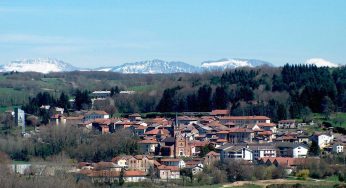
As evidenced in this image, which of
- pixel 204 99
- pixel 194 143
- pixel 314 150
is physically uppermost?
pixel 204 99

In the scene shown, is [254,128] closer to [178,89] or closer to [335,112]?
[335,112]

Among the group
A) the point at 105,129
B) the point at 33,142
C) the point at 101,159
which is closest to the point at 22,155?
the point at 33,142

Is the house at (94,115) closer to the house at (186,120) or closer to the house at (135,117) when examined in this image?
the house at (135,117)

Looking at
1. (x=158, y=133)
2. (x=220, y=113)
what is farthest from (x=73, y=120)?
(x=220, y=113)

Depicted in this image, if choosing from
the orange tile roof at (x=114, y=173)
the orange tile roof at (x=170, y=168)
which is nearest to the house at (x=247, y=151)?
the orange tile roof at (x=170, y=168)

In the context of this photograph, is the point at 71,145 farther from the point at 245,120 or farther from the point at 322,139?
the point at 322,139

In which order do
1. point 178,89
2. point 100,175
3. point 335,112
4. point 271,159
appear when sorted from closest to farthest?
point 100,175, point 271,159, point 335,112, point 178,89
